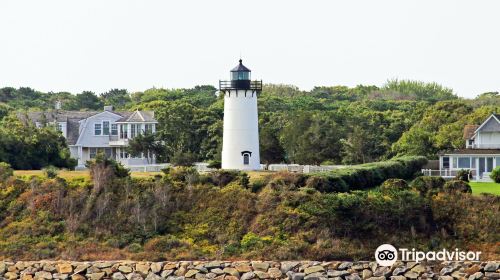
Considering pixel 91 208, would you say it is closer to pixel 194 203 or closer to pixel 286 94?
pixel 194 203

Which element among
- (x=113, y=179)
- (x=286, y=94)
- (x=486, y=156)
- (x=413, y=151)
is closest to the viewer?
(x=113, y=179)

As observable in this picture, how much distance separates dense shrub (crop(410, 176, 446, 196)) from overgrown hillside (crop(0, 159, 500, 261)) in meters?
0.03

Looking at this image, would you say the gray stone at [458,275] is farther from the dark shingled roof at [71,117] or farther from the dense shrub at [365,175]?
the dark shingled roof at [71,117]

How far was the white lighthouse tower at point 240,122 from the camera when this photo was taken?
46.5 meters

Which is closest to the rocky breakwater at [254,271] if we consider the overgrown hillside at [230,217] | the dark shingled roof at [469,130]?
the overgrown hillside at [230,217]

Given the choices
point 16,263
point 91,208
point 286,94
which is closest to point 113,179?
point 91,208

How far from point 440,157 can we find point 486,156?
2.05 m

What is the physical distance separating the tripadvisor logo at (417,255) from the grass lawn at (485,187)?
604 cm

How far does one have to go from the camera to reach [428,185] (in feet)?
124

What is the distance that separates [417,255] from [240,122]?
14.4 meters

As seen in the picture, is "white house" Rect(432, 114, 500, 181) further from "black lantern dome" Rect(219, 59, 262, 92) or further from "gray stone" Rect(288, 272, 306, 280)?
"gray stone" Rect(288, 272, 306, 280)

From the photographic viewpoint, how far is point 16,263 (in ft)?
111

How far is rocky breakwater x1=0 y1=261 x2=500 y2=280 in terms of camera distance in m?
32.3

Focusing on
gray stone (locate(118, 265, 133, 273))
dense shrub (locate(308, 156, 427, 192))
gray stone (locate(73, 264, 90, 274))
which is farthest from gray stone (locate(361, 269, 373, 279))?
gray stone (locate(73, 264, 90, 274))
